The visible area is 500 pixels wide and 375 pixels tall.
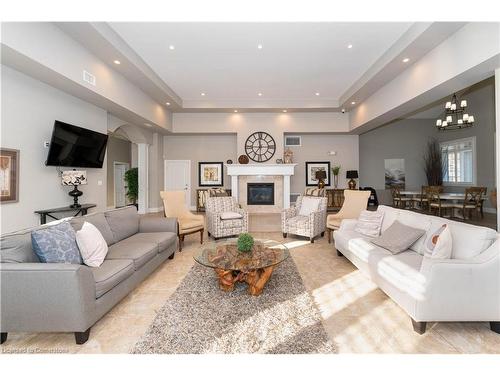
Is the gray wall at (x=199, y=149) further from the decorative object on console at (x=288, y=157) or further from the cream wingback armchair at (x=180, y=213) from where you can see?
the cream wingback armchair at (x=180, y=213)

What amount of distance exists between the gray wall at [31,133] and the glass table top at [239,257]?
3004 millimetres

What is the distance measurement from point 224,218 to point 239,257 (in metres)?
2.13

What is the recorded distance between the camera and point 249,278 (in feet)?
9.10

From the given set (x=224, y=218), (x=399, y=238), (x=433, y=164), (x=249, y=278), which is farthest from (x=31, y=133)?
(x=433, y=164)

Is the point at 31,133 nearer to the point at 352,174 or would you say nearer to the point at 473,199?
the point at 352,174

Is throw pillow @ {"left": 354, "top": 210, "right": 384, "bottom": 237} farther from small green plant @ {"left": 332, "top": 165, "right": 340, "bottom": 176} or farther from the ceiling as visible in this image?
small green plant @ {"left": 332, "top": 165, "right": 340, "bottom": 176}

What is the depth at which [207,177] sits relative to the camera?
9297mm

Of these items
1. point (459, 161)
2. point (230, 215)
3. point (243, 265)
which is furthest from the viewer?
point (459, 161)

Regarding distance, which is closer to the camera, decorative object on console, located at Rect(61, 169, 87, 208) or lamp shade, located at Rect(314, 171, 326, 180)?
decorative object on console, located at Rect(61, 169, 87, 208)

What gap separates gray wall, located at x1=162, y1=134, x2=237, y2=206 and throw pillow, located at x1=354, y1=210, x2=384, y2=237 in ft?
20.0

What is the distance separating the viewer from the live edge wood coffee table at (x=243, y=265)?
273 cm

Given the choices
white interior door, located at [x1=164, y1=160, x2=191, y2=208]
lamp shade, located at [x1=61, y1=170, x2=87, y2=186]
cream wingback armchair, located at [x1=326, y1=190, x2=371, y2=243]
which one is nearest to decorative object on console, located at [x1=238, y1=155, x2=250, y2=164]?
white interior door, located at [x1=164, y1=160, x2=191, y2=208]

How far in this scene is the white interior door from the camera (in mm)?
9297
